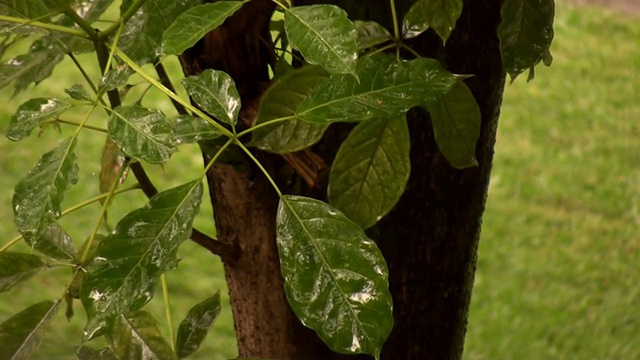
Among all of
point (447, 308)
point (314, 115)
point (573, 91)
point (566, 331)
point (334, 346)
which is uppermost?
point (314, 115)

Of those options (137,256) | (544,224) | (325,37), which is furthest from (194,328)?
(544,224)

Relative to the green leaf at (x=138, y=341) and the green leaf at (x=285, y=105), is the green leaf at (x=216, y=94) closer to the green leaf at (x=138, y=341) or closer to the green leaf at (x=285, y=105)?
the green leaf at (x=285, y=105)

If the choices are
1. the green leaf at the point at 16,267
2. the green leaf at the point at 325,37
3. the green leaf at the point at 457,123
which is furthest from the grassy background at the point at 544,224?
the green leaf at the point at 325,37

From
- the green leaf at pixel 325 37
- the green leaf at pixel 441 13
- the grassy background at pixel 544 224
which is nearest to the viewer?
the green leaf at pixel 325 37

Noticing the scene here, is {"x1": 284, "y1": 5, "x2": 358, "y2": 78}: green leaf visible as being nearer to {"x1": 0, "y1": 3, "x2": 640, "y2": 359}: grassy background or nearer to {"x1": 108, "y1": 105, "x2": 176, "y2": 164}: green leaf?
{"x1": 108, "y1": 105, "x2": 176, "y2": 164}: green leaf

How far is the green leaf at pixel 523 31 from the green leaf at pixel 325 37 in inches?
6.5

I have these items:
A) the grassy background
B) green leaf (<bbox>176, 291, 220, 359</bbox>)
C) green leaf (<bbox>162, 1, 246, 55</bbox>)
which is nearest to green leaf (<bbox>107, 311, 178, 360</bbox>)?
green leaf (<bbox>176, 291, 220, 359</bbox>)

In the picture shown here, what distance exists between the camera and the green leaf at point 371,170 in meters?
0.59

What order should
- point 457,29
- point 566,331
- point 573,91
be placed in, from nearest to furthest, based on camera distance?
point 457,29 → point 566,331 → point 573,91

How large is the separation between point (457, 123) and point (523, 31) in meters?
0.07

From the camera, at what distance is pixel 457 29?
2.47 feet

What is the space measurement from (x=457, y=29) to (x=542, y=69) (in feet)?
11.4

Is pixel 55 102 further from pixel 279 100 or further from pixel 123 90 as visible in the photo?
pixel 123 90

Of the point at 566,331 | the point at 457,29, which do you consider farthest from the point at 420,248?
the point at 566,331
